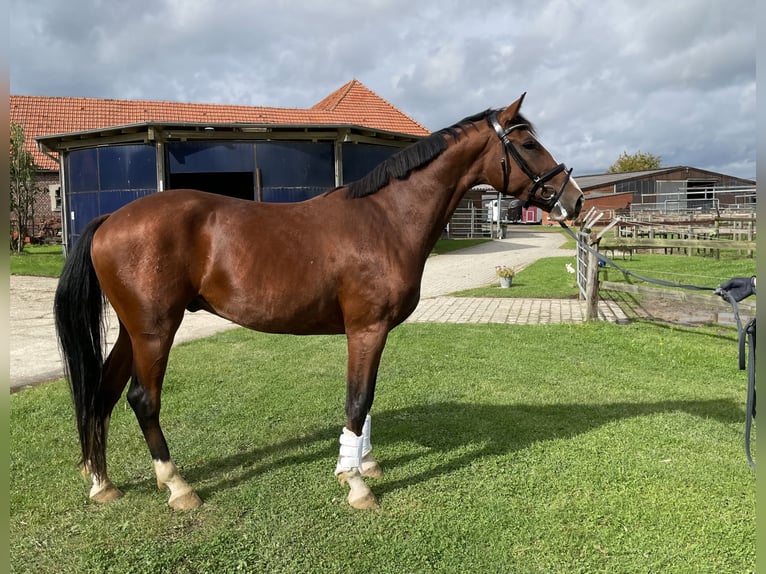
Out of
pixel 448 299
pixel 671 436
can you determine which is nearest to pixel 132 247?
pixel 671 436

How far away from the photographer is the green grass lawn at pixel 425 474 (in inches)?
106

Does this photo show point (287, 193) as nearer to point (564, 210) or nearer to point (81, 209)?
point (81, 209)

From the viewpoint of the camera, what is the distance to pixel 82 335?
322cm

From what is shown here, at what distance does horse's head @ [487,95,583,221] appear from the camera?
10.8 ft

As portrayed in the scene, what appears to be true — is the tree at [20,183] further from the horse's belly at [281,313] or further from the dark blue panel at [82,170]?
the horse's belly at [281,313]

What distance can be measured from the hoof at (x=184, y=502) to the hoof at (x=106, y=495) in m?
0.40

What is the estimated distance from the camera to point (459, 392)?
5.25 meters

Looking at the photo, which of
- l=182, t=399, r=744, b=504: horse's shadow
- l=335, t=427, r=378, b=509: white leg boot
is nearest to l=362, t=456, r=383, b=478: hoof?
l=182, t=399, r=744, b=504: horse's shadow

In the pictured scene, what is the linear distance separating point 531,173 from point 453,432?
7.19 feet

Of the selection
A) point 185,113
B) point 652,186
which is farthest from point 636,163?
point 185,113

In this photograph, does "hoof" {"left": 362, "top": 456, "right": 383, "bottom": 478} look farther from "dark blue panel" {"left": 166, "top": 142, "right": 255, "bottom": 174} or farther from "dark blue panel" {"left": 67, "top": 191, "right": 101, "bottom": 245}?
"dark blue panel" {"left": 67, "top": 191, "right": 101, "bottom": 245}

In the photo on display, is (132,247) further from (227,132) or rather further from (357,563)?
(227,132)

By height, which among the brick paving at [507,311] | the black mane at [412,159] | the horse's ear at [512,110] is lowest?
the brick paving at [507,311]

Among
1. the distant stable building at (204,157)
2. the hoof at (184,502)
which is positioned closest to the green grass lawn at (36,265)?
A: the distant stable building at (204,157)
